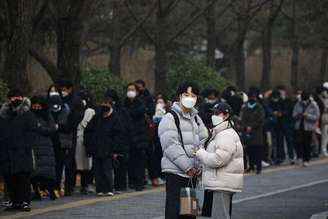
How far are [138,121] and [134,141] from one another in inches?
16.8

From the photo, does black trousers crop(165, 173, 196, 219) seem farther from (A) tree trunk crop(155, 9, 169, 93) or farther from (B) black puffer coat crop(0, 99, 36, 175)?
(A) tree trunk crop(155, 9, 169, 93)

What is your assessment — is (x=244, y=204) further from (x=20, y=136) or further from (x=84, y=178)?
(x=20, y=136)

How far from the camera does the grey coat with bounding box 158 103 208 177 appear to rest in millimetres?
14086

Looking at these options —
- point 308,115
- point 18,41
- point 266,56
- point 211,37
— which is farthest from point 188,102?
point 266,56

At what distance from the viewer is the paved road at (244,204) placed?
Result: 18094mm

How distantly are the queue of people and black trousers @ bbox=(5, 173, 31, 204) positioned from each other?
2cm

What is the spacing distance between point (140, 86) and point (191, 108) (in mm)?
9512

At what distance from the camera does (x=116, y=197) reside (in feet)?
69.9

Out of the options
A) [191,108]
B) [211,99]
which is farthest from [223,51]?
[191,108]

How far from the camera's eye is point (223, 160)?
44.0 ft

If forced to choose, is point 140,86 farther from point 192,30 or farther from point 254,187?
point 192,30

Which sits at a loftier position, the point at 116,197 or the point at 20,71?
the point at 20,71

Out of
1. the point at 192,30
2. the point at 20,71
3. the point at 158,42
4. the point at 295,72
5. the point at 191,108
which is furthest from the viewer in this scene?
the point at 192,30

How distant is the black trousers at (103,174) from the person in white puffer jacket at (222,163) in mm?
7825
